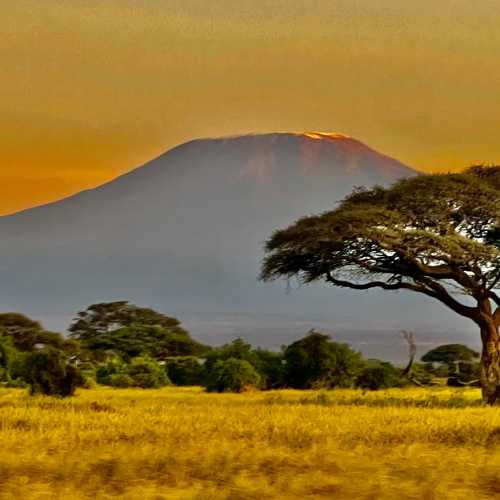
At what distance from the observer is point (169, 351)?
58531 mm

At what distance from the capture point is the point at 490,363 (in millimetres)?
29172

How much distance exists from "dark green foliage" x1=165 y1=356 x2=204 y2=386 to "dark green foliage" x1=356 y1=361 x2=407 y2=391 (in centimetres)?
748

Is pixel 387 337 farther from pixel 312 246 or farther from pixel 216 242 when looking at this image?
pixel 312 246

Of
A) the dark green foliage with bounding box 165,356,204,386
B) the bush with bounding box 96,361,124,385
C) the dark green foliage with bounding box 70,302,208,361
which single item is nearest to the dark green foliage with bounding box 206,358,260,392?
the bush with bounding box 96,361,124,385

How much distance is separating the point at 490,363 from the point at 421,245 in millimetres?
3385

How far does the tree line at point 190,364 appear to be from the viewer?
32375 millimetres

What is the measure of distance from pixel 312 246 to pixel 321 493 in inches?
723

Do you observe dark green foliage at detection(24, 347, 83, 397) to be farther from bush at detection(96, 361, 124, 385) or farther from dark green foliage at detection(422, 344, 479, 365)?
dark green foliage at detection(422, 344, 479, 365)

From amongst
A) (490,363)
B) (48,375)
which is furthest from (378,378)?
(48,375)

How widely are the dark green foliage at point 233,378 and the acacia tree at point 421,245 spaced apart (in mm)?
6196

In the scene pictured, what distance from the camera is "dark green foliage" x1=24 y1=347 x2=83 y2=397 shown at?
29469 millimetres

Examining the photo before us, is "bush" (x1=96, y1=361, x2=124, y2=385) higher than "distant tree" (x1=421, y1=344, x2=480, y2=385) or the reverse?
the reverse

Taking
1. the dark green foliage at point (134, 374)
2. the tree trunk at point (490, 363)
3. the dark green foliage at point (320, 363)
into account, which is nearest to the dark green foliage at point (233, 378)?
the dark green foliage at point (320, 363)

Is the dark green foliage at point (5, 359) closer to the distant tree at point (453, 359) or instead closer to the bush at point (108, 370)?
the bush at point (108, 370)
